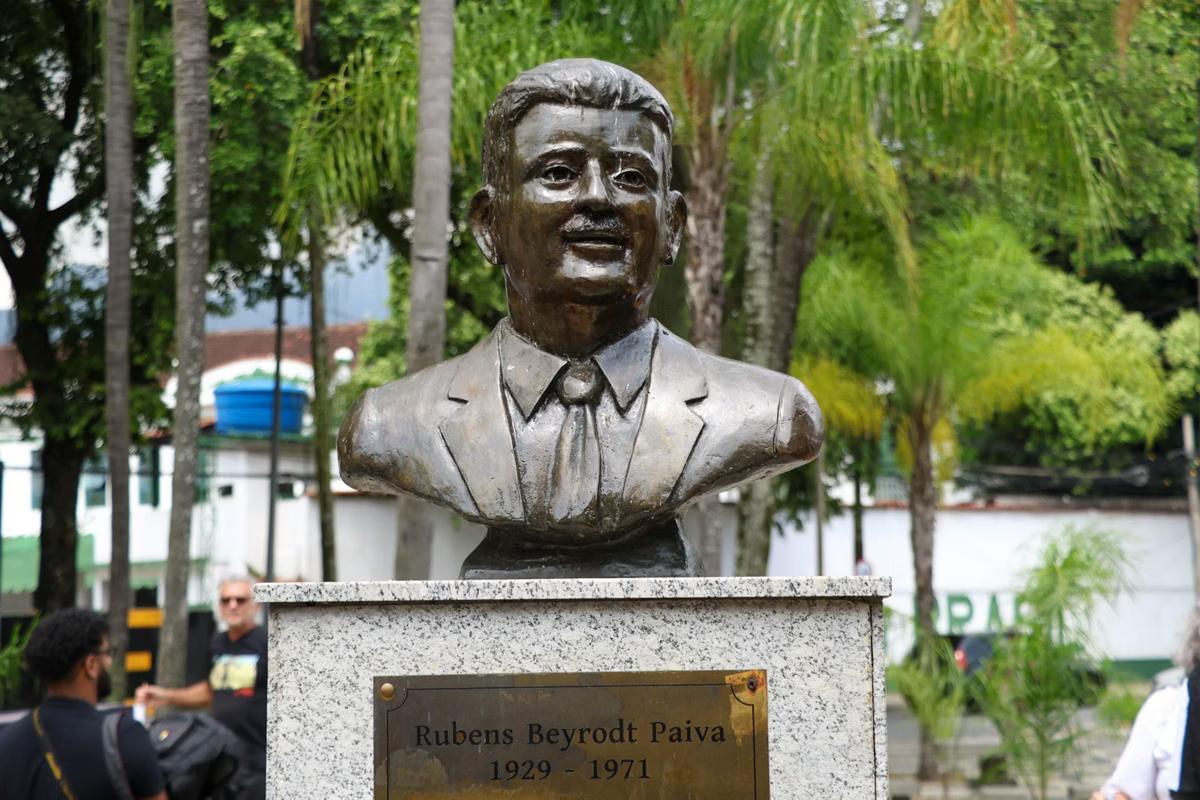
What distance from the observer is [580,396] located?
12.2 feet

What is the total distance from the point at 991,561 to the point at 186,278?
17.0m

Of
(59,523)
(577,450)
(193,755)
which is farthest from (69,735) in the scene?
(59,523)

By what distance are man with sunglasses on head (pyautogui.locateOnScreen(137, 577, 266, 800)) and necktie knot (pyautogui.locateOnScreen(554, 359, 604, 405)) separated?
2.76 metres

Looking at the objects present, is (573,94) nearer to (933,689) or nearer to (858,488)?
(933,689)

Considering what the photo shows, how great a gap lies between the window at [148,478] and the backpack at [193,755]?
8.41 metres

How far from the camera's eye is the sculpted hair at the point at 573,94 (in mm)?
3615

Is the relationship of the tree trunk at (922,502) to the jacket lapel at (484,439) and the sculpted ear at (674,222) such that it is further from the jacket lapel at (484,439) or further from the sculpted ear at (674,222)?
the jacket lapel at (484,439)

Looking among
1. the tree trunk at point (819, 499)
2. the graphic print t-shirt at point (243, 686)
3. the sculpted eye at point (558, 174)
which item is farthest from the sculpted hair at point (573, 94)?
the tree trunk at point (819, 499)

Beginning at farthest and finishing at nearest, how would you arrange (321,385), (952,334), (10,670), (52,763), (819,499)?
1. (819,499)
2. (321,385)
3. (952,334)
4. (10,670)
5. (52,763)

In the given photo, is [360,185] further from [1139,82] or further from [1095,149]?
[1139,82]

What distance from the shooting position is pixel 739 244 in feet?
43.5

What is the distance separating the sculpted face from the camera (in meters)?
3.59

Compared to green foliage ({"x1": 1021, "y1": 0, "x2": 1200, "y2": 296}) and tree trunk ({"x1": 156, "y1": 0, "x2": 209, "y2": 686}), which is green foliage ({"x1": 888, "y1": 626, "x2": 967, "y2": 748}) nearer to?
green foliage ({"x1": 1021, "y1": 0, "x2": 1200, "y2": 296})

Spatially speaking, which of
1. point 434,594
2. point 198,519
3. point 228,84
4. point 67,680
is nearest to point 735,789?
point 434,594
